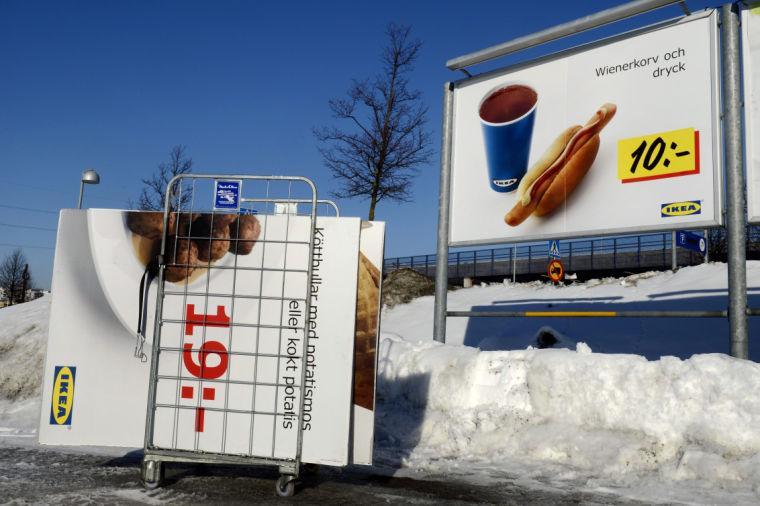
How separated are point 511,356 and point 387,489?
3.69 metres

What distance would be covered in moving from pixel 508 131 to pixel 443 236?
230cm

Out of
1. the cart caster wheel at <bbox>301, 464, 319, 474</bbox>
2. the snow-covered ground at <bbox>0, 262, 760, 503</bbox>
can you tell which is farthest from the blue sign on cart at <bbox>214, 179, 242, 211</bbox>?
the snow-covered ground at <bbox>0, 262, 760, 503</bbox>

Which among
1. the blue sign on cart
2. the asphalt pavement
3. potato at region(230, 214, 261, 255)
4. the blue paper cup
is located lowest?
the asphalt pavement

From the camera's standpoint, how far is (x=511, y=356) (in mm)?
9773

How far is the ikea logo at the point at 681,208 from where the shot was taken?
9750 millimetres

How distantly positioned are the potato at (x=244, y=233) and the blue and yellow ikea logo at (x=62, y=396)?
79.6 inches

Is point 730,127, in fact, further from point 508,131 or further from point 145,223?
point 145,223

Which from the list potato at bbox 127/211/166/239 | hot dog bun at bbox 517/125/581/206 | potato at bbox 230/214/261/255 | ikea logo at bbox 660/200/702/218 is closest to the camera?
potato at bbox 230/214/261/255

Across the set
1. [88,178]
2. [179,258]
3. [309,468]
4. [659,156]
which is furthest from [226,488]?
[88,178]

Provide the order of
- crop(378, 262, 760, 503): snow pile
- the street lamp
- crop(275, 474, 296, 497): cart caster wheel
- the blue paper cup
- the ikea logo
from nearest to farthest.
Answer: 1. crop(275, 474, 296, 497): cart caster wheel
2. crop(378, 262, 760, 503): snow pile
3. the ikea logo
4. the blue paper cup
5. the street lamp

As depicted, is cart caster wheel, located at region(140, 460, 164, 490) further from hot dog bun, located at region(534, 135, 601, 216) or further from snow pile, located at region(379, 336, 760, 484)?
hot dog bun, located at region(534, 135, 601, 216)

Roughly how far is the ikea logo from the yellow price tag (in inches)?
17.4

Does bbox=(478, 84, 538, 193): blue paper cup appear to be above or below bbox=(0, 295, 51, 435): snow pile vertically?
above

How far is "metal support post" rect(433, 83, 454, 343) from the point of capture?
12.7 metres
